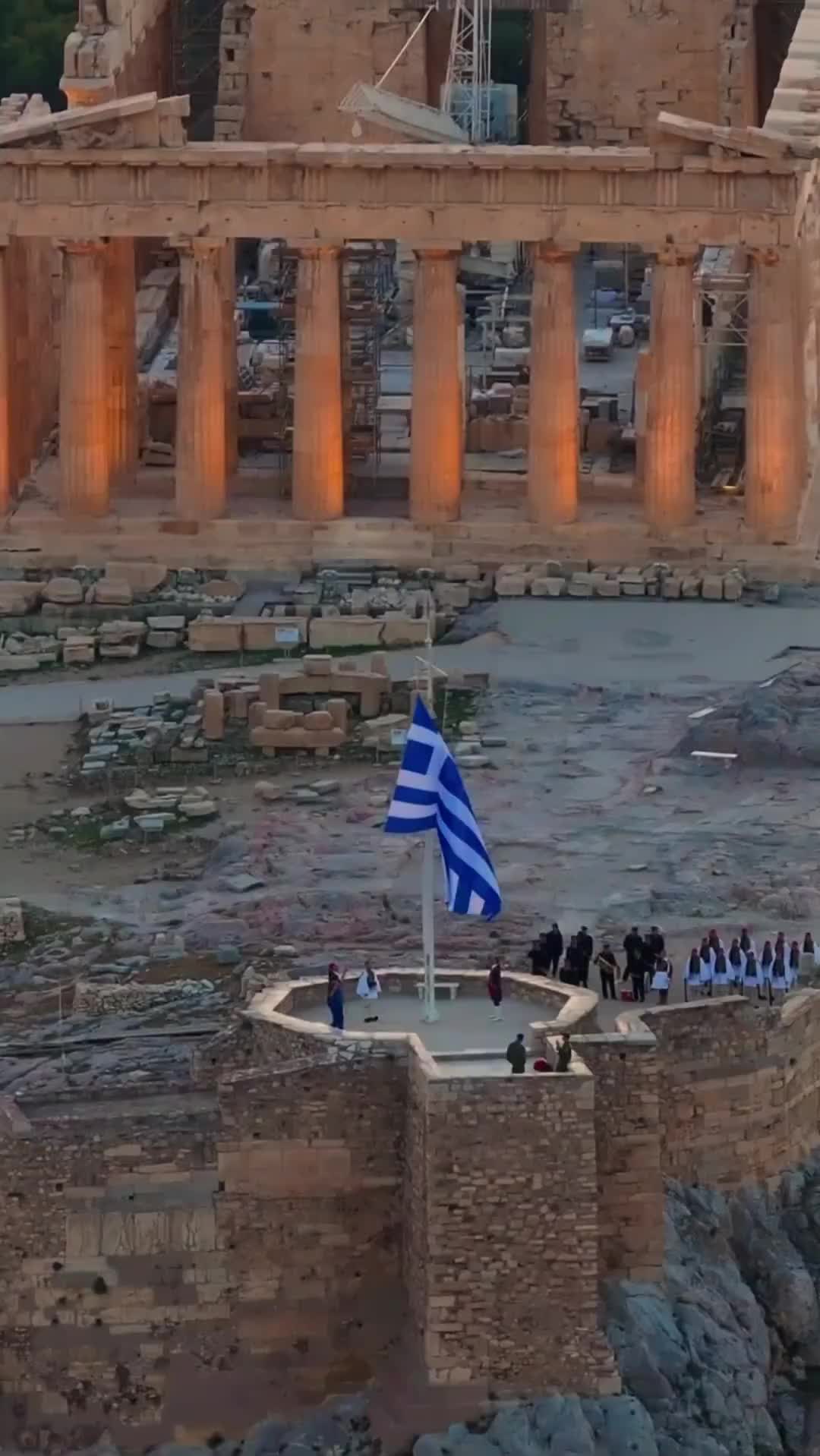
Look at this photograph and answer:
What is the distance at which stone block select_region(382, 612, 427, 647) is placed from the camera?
126 m

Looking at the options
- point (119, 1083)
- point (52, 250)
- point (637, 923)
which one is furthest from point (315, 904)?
point (52, 250)

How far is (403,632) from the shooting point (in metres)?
126

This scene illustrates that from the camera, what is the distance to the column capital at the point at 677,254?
13162 cm

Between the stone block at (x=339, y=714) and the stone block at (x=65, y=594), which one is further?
the stone block at (x=65, y=594)

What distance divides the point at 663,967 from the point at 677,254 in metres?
34.4

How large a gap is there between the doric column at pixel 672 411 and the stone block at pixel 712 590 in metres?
2.57

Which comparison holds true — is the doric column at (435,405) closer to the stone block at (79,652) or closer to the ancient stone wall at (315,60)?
the stone block at (79,652)

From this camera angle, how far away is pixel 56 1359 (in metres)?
92.2

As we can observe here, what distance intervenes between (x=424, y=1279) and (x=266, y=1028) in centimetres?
467

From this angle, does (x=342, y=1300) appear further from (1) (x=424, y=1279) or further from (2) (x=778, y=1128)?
(2) (x=778, y=1128)

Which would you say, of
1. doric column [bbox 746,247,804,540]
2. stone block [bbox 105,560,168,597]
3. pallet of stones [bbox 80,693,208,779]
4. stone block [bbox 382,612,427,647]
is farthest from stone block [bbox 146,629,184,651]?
doric column [bbox 746,247,804,540]

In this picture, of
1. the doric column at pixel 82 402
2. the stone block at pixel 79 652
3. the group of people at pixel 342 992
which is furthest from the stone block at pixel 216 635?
the group of people at pixel 342 992

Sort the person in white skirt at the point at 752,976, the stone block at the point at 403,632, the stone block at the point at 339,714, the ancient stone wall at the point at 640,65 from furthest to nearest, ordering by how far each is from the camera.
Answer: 1. the ancient stone wall at the point at 640,65
2. the stone block at the point at 403,632
3. the stone block at the point at 339,714
4. the person in white skirt at the point at 752,976

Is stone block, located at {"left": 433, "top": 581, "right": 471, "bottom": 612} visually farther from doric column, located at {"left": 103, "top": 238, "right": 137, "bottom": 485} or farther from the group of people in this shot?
the group of people
